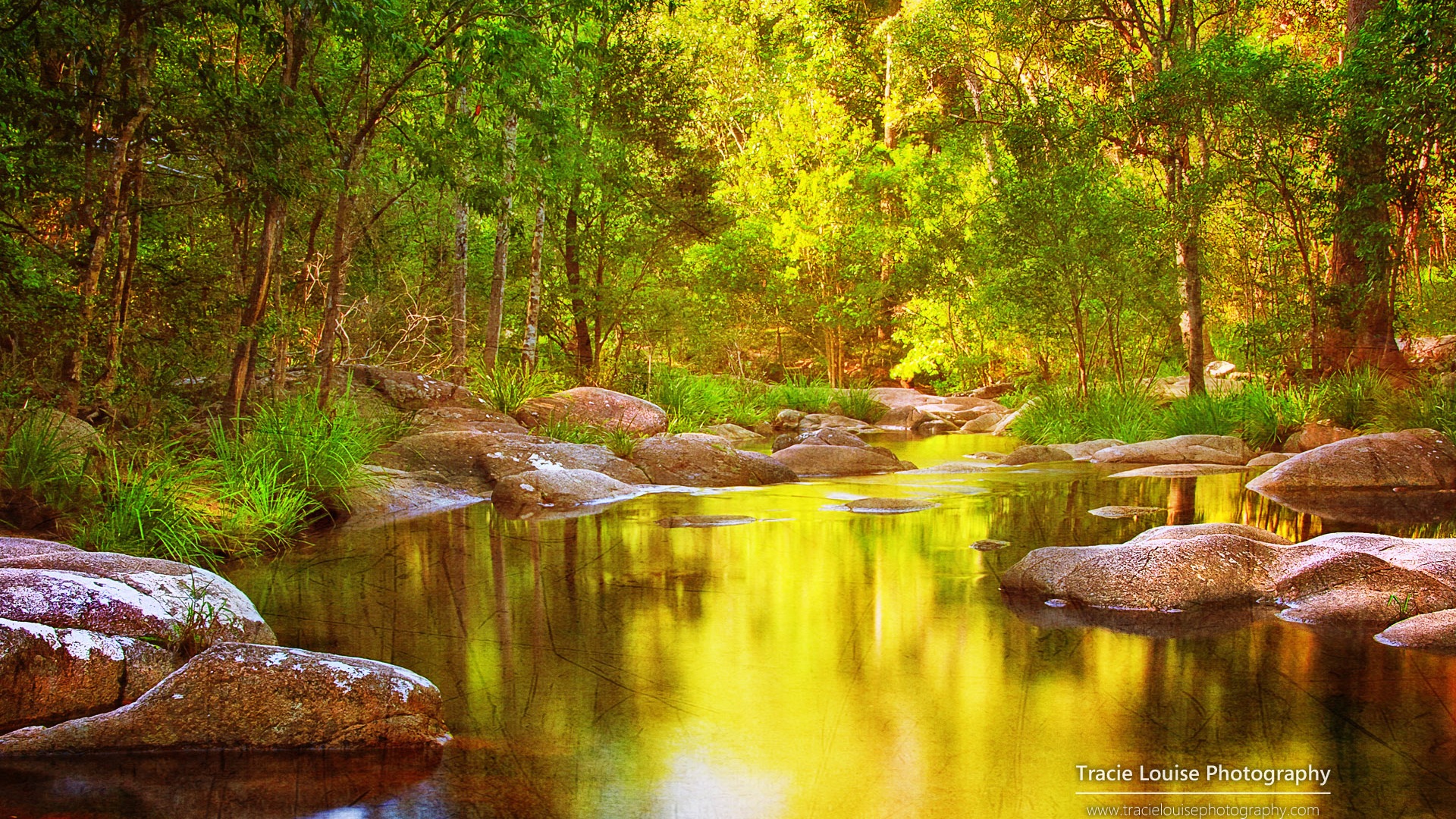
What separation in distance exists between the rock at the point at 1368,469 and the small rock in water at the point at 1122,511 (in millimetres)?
1564

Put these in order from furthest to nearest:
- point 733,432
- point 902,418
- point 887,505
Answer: point 902,418 → point 733,432 → point 887,505

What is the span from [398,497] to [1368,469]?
926 cm

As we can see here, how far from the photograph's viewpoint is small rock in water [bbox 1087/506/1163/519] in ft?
27.7

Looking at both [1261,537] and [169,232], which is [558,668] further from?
[169,232]

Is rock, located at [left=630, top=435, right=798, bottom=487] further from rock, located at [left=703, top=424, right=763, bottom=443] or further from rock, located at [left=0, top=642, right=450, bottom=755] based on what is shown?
rock, located at [left=0, top=642, right=450, bottom=755]

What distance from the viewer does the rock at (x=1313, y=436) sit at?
12102 mm

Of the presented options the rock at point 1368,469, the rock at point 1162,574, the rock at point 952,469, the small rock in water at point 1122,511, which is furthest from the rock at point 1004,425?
the rock at point 1162,574

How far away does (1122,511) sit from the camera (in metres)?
8.56

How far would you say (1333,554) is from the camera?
5.18 m

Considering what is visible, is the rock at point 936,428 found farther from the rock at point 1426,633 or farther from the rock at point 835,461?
the rock at point 1426,633

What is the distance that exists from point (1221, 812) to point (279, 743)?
302cm

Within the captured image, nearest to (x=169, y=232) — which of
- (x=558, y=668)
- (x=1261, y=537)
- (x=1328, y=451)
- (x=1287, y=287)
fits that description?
(x=558, y=668)

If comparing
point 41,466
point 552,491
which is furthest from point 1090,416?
point 41,466

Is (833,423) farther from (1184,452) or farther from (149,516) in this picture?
(149,516)
